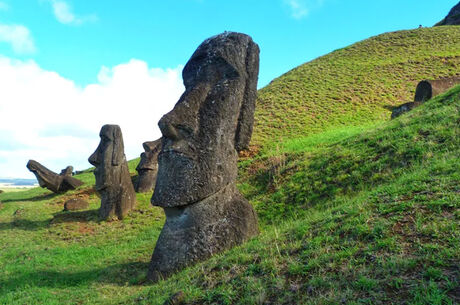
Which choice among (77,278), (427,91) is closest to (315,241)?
(77,278)

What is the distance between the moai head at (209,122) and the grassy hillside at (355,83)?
37.6 feet

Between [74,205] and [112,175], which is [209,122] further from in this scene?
[74,205]

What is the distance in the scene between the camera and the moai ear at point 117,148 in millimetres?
12461

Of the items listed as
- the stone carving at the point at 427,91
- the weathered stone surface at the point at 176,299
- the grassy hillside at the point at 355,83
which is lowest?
the weathered stone surface at the point at 176,299

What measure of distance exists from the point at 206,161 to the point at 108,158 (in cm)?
716

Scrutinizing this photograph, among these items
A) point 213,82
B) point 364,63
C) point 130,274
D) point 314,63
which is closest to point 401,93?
point 364,63

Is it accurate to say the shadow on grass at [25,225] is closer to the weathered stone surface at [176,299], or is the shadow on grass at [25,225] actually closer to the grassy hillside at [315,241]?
the grassy hillside at [315,241]

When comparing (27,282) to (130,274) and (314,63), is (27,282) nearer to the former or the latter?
(130,274)

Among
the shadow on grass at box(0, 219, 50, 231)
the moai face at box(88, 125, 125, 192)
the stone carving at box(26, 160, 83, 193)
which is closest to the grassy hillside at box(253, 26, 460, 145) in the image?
the moai face at box(88, 125, 125, 192)

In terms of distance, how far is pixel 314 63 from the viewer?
125 feet

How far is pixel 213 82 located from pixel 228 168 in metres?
1.74

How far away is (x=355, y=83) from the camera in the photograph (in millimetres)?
28688

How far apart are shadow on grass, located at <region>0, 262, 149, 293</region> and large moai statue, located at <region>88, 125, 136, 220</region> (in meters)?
5.04

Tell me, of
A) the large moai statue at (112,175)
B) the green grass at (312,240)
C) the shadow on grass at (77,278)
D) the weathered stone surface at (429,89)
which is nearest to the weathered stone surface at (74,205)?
the green grass at (312,240)
